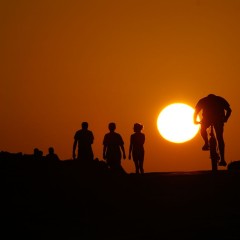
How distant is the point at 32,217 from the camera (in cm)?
911

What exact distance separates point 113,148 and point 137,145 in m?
1.39

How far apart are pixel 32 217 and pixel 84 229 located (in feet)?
5.77

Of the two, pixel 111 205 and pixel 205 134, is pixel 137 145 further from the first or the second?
pixel 111 205

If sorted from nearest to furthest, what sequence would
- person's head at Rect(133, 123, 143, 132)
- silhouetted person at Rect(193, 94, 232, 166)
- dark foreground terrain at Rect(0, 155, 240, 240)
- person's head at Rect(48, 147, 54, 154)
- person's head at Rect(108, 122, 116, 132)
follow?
1. dark foreground terrain at Rect(0, 155, 240, 240)
2. silhouetted person at Rect(193, 94, 232, 166)
3. person's head at Rect(108, 122, 116, 132)
4. person's head at Rect(133, 123, 143, 132)
5. person's head at Rect(48, 147, 54, 154)

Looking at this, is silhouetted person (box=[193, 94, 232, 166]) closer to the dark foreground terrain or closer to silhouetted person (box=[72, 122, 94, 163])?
the dark foreground terrain

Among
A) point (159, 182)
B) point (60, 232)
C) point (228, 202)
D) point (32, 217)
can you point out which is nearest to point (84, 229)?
point (60, 232)

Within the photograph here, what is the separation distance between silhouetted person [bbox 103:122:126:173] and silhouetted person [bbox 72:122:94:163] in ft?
1.49

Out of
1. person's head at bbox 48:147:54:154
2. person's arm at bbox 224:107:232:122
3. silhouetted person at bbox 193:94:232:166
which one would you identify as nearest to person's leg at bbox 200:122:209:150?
silhouetted person at bbox 193:94:232:166

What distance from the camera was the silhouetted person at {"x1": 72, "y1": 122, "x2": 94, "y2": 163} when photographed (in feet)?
53.7

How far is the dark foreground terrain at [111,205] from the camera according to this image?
283 inches

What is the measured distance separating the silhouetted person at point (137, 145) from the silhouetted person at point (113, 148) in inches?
40.3

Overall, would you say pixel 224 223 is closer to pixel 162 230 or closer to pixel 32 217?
pixel 162 230

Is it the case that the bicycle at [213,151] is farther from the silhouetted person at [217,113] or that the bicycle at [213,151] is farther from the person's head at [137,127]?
the person's head at [137,127]

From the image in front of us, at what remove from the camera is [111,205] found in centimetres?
981
